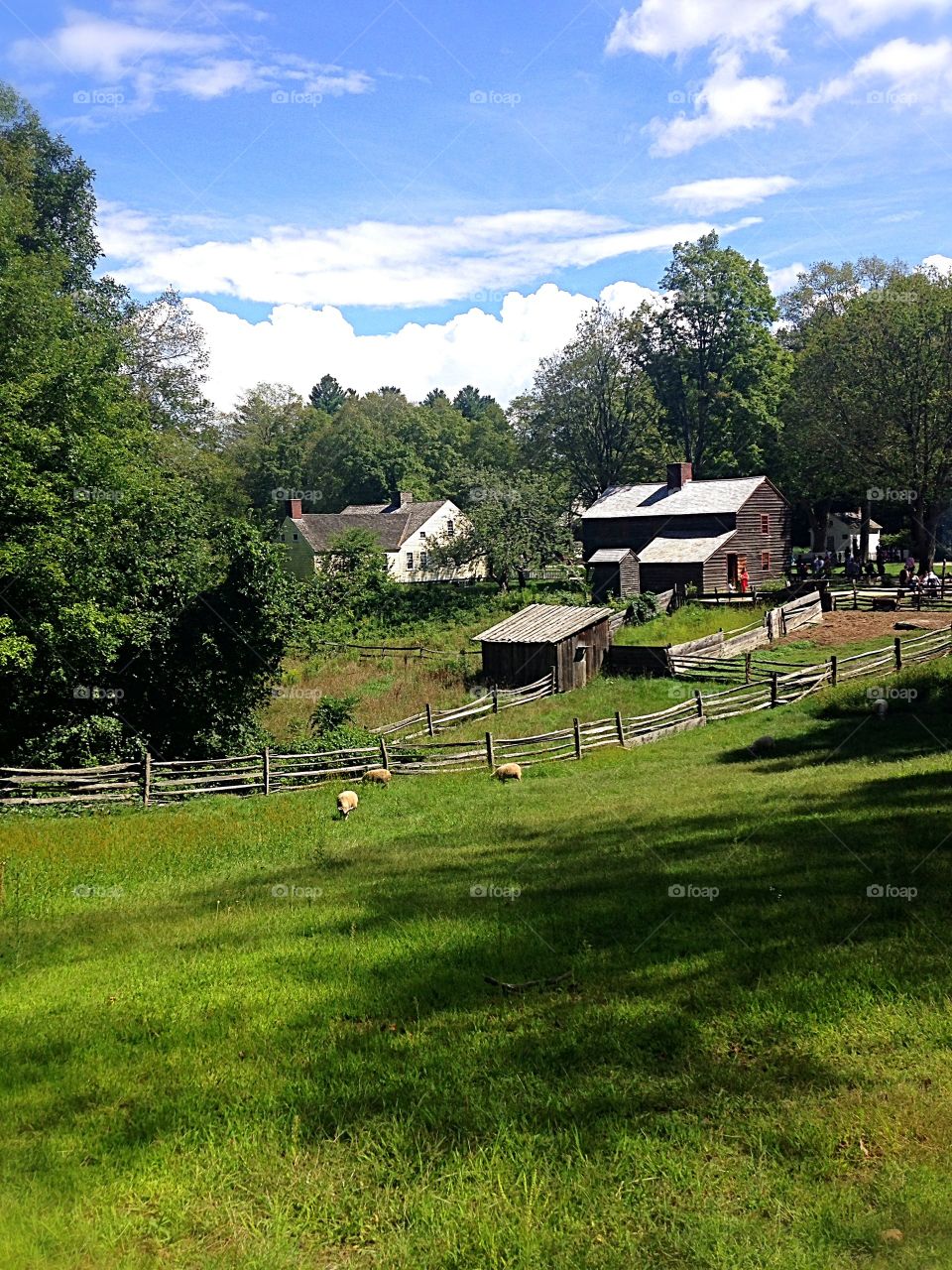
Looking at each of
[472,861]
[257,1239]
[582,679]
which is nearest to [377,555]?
[582,679]

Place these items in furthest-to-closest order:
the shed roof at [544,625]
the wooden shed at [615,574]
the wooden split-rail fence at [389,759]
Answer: the wooden shed at [615,574]
the shed roof at [544,625]
the wooden split-rail fence at [389,759]

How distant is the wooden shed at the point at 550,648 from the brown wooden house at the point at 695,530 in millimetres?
17022

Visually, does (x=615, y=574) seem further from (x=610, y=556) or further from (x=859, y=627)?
(x=859, y=627)

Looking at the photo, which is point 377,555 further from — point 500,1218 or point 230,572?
point 500,1218

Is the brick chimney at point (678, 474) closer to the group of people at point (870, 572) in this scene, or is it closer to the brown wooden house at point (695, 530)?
the brown wooden house at point (695, 530)

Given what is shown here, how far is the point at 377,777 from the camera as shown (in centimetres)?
2269

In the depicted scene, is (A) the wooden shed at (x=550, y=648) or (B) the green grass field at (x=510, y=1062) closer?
(B) the green grass field at (x=510, y=1062)

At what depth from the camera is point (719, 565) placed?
169ft

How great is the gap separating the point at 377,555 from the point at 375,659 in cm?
1661

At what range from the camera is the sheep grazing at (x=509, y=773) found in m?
22.8

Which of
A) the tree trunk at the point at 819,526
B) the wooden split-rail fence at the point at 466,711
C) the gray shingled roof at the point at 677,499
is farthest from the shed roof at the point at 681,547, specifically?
the wooden split-rail fence at the point at 466,711

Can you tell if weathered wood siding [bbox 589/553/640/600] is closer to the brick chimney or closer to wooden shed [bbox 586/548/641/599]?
wooden shed [bbox 586/548/641/599]

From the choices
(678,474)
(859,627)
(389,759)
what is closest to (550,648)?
(389,759)

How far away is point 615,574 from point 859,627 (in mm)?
16139
